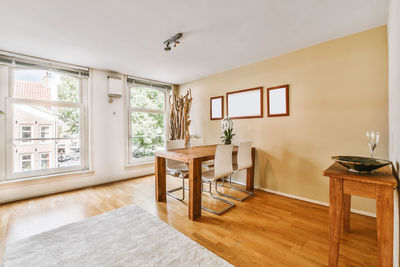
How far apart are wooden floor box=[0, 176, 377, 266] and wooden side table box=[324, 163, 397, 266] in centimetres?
47

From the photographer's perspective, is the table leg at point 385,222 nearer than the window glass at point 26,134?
Yes

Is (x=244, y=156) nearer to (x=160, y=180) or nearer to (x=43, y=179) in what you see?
(x=160, y=180)

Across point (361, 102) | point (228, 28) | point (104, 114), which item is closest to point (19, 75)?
point (104, 114)

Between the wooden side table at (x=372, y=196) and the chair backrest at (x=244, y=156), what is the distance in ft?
4.81

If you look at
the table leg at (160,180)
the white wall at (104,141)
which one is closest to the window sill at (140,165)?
the white wall at (104,141)

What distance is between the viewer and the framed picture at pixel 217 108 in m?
3.89

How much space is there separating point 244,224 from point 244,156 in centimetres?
104

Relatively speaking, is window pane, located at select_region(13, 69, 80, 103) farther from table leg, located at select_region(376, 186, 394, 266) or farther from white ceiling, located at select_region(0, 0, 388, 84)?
table leg, located at select_region(376, 186, 394, 266)

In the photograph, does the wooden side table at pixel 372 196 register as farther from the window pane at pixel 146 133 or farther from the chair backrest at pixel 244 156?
the window pane at pixel 146 133

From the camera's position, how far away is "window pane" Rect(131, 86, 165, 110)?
4289 millimetres

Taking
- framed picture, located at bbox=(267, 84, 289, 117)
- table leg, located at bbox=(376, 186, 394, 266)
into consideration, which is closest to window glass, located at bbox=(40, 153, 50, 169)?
framed picture, located at bbox=(267, 84, 289, 117)

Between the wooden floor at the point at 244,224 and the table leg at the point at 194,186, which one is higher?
the table leg at the point at 194,186

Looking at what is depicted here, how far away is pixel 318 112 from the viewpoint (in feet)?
8.57

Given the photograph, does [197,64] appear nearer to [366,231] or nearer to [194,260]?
[194,260]
